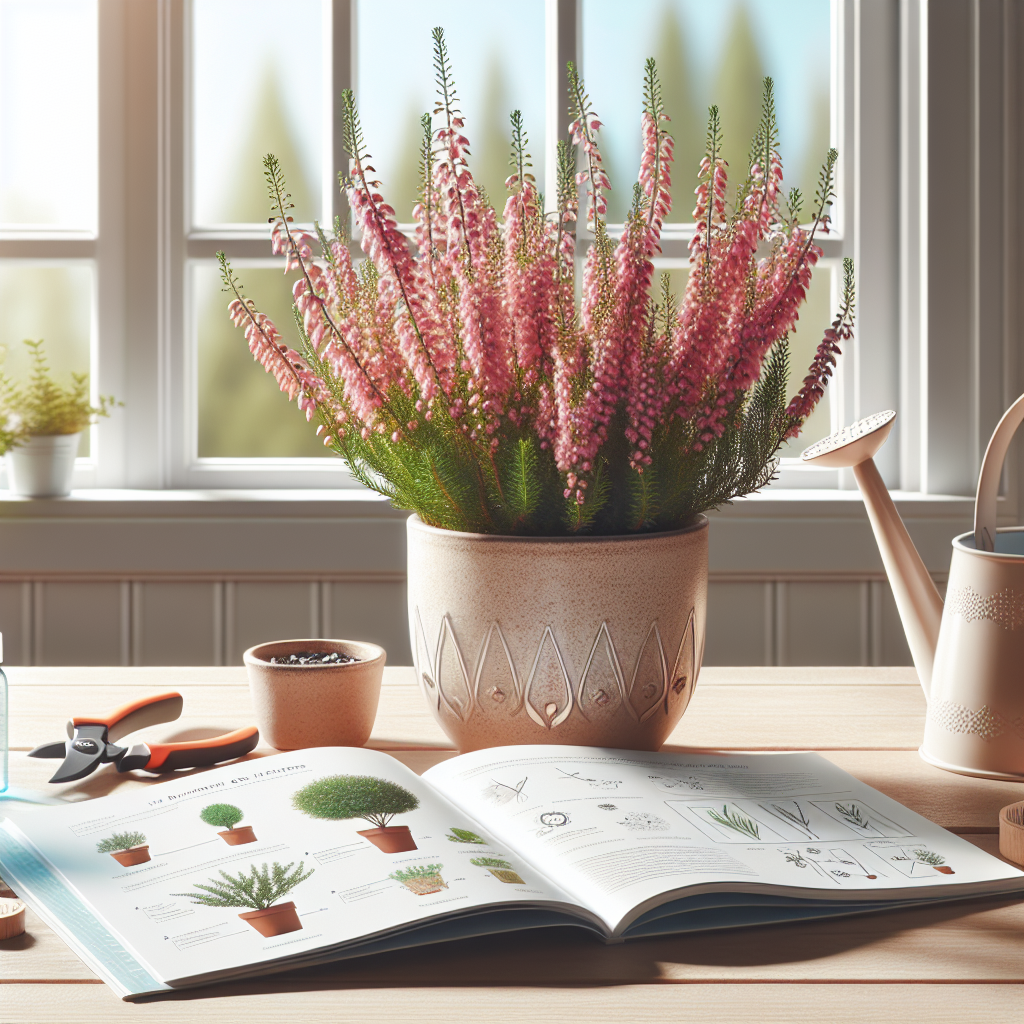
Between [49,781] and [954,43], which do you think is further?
[954,43]

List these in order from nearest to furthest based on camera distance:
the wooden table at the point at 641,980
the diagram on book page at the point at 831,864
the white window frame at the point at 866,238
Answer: the wooden table at the point at 641,980 → the diagram on book page at the point at 831,864 → the white window frame at the point at 866,238

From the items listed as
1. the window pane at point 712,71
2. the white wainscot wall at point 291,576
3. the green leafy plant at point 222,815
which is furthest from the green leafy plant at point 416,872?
the window pane at point 712,71

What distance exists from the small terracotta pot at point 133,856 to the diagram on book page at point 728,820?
0.30m

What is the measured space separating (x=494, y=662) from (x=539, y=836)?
170mm

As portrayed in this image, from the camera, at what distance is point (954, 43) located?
1.69 metres

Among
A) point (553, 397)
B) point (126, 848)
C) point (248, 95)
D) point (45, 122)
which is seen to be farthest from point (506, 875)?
point (45, 122)

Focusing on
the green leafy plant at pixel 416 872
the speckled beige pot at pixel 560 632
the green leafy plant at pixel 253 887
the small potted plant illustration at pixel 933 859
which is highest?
the speckled beige pot at pixel 560 632

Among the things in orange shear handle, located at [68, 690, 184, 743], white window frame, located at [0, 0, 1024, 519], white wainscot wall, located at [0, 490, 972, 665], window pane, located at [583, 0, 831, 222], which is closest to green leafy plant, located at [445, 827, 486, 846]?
orange shear handle, located at [68, 690, 184, 743]

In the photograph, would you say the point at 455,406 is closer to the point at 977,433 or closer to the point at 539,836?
the point at 539,836

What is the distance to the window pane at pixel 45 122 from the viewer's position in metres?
1.87

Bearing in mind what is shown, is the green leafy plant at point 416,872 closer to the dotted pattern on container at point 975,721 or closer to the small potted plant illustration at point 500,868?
the small potted plant illustration at point 500,868

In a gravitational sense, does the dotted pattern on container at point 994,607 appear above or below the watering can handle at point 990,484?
below

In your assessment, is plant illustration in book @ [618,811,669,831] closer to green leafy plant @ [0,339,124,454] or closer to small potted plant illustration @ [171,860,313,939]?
small potted plant illustration @ [171,860,313,939]

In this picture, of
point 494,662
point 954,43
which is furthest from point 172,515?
point 954,43
